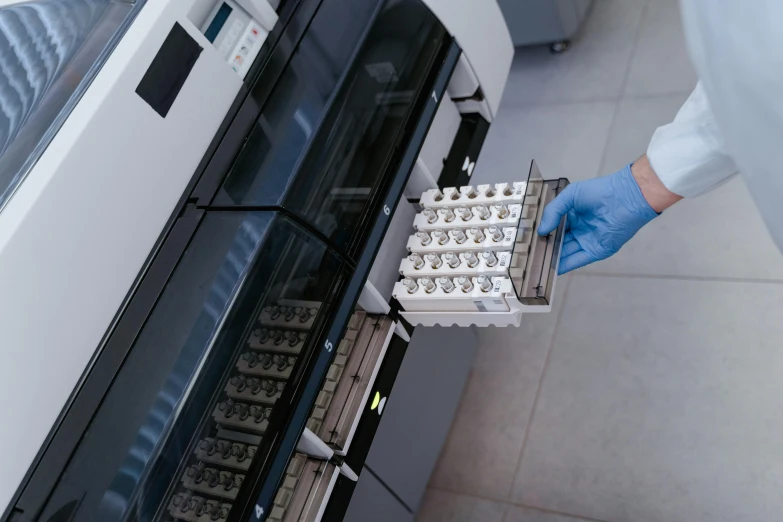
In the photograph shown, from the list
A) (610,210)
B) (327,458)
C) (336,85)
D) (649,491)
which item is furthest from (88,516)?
(649,491)

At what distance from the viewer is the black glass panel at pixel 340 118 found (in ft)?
4.07

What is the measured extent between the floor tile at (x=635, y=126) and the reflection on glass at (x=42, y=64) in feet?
5.54

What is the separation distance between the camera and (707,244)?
208 centimetres

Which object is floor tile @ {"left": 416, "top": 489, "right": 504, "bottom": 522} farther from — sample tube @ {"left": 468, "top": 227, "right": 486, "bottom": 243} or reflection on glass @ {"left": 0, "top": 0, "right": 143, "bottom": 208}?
reflection on glass @ {"left": 0, "top": 0, "right": 143, "bottom": 208}

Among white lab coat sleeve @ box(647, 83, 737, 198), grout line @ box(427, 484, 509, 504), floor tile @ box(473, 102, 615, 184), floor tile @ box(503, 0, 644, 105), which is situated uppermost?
floor tile @ box(503, 0, 644, 105)

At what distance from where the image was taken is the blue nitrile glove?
54.3 inches

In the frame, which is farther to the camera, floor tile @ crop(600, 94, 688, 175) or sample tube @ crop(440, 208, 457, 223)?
floor tile @ crop(600, 94, 688, 175)

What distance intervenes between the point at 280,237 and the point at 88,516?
1.70 feet

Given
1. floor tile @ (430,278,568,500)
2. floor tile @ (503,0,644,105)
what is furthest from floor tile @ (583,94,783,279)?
floor tile @ (503,0,644,105)

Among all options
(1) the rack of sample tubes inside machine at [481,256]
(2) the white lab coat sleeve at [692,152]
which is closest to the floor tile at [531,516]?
(1) the rack of sample tubes inside machine at [481,256]

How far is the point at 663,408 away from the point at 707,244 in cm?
54

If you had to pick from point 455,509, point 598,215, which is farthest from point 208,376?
point 455,509

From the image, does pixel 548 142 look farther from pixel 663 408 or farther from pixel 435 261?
pixel 435 261

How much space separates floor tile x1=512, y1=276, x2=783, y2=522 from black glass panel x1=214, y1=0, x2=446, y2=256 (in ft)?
3.30
